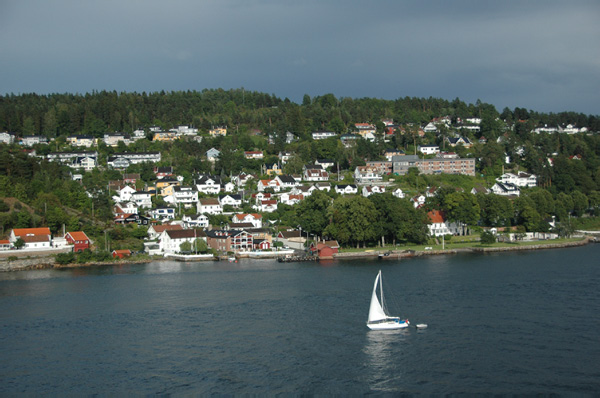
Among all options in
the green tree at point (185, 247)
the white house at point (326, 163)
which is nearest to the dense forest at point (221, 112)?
the white house at point (326, 163)

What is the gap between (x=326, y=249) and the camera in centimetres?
2875

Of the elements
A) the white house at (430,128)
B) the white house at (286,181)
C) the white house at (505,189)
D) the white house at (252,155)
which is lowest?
the white house at (505,189)

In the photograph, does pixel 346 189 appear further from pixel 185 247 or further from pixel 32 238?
pixel 32 238

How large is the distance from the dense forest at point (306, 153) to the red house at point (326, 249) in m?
0.62

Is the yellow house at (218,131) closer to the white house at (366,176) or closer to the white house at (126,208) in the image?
the white house at (366,176)

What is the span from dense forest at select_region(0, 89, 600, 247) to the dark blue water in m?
8.25

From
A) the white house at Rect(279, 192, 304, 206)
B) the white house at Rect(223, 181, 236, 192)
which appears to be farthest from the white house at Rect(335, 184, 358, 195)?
the white house at Rect(223, 181, 236, 192)

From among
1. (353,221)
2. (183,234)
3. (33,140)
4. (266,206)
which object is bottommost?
(183,234)

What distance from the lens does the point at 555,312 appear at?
1537 cm

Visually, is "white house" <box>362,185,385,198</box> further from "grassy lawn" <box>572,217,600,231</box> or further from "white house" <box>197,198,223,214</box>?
"grassy lawn" <box>572,217,600,231</box>

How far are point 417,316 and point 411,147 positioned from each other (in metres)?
35.0

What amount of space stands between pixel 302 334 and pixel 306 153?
33213 millimetres

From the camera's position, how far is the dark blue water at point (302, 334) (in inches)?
441

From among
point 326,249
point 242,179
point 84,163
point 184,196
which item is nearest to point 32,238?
point 184,196
